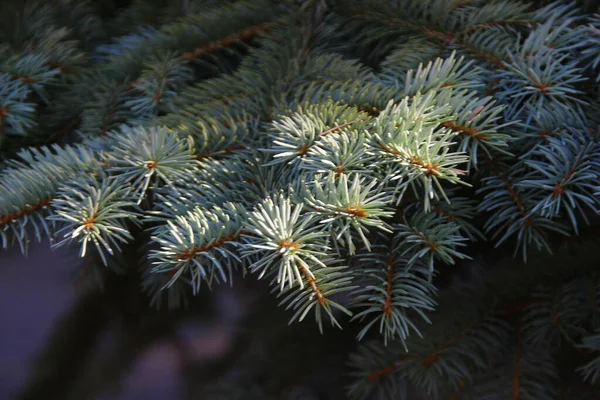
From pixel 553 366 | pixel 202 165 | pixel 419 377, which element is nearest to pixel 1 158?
pixel 202 165

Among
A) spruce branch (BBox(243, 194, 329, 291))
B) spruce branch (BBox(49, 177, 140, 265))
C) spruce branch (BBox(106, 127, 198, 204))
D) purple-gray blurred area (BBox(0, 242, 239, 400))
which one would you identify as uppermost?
spruce branch (BBox(243, 194, 329, 291))

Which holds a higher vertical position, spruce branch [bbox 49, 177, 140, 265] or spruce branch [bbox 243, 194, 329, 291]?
spruce branch [bbox 243, 194, 329, 291]

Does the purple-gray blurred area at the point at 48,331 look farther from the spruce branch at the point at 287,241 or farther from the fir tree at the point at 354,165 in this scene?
the spruce branch at the point at 287,241

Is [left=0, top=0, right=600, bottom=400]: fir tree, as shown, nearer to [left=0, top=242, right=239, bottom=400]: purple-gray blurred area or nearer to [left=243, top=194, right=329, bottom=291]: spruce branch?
[left=243, top=194, right=329, bottom=291]: spruce branch

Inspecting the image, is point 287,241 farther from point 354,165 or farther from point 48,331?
point 48,331

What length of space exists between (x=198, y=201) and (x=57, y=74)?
29 cm

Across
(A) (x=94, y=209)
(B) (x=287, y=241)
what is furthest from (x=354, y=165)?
(A) (x=94, y=209)

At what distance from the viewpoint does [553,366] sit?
50cm

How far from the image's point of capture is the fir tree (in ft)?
1.22

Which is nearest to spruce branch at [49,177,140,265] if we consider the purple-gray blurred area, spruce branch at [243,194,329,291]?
spruce branch at [243,194,329,291]

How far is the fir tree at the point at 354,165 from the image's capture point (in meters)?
0.37

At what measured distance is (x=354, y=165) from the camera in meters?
0.37

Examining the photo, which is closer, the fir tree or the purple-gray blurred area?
the fir tree

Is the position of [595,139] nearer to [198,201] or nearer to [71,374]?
[198,201]
